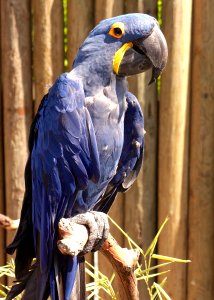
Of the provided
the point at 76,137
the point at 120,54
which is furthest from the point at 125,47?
the point at 76,137

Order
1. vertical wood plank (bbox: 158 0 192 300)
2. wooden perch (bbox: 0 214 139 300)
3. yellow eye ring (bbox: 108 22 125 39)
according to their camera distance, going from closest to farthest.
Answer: wooden perch (bbox: 0 214 139 300), yellow eye ring (bbox: 108 22 125 39), vertical wood plank (bbox: 158 0 192 300)

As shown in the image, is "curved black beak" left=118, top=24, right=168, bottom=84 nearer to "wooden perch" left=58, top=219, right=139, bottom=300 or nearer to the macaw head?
the macaw head

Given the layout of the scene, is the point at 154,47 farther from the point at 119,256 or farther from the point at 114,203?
the point at 114,203

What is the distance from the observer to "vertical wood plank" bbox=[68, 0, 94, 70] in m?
2.40

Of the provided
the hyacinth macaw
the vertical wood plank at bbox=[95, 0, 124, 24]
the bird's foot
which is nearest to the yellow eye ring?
the hyacinth macaw

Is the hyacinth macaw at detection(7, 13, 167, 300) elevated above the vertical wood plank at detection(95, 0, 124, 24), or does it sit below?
below

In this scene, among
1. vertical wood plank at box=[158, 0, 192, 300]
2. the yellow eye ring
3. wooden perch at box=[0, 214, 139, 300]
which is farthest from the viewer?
vertical wood plank at box=[158, 0, 192, 300]

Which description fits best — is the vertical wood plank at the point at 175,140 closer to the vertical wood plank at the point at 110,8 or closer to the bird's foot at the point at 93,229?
the vertical wood plank at the point at 110,8

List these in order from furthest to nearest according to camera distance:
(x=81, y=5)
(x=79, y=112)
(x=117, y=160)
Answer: (x=81, y=5) → (x=117, y=160) → (x=79, y=112)

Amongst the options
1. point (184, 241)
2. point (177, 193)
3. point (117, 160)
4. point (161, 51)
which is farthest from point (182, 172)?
point (161, 51)

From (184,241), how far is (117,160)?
80 centimetres

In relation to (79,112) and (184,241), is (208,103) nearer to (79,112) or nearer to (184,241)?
(184,241)

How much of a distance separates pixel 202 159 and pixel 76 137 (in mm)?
869

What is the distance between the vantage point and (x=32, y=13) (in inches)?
96.7
